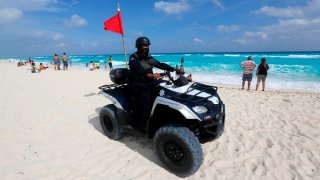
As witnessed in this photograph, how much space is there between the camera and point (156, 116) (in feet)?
13.1

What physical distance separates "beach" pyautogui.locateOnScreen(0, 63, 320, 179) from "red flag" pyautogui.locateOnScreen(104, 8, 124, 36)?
271 centimetres

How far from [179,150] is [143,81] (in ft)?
4.27

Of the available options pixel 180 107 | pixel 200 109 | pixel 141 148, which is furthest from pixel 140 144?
pixel 200 109

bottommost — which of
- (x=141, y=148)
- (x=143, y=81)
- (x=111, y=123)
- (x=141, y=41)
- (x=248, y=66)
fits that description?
(x=141, y=148)

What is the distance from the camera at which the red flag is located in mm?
7512

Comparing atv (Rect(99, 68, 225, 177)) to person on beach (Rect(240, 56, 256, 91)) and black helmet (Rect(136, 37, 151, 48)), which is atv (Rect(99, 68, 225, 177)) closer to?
black helmet (Rect(136, 37, 151, 48))

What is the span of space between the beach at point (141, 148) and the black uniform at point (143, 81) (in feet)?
2.39

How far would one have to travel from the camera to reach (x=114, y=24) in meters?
7.57

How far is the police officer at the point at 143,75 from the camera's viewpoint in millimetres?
3945

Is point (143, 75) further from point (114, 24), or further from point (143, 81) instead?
point (114, 24)

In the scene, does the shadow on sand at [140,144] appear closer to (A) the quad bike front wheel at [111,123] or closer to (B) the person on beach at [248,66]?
(A) the quad bike front wheel at [111,123]

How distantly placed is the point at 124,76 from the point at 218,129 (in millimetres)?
2304

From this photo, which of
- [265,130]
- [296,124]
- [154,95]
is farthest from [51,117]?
[296,124]

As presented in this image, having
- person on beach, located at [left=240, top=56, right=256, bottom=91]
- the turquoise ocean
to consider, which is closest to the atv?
person on beach, located at [left=240, top=56, right=256, bottom=91]
